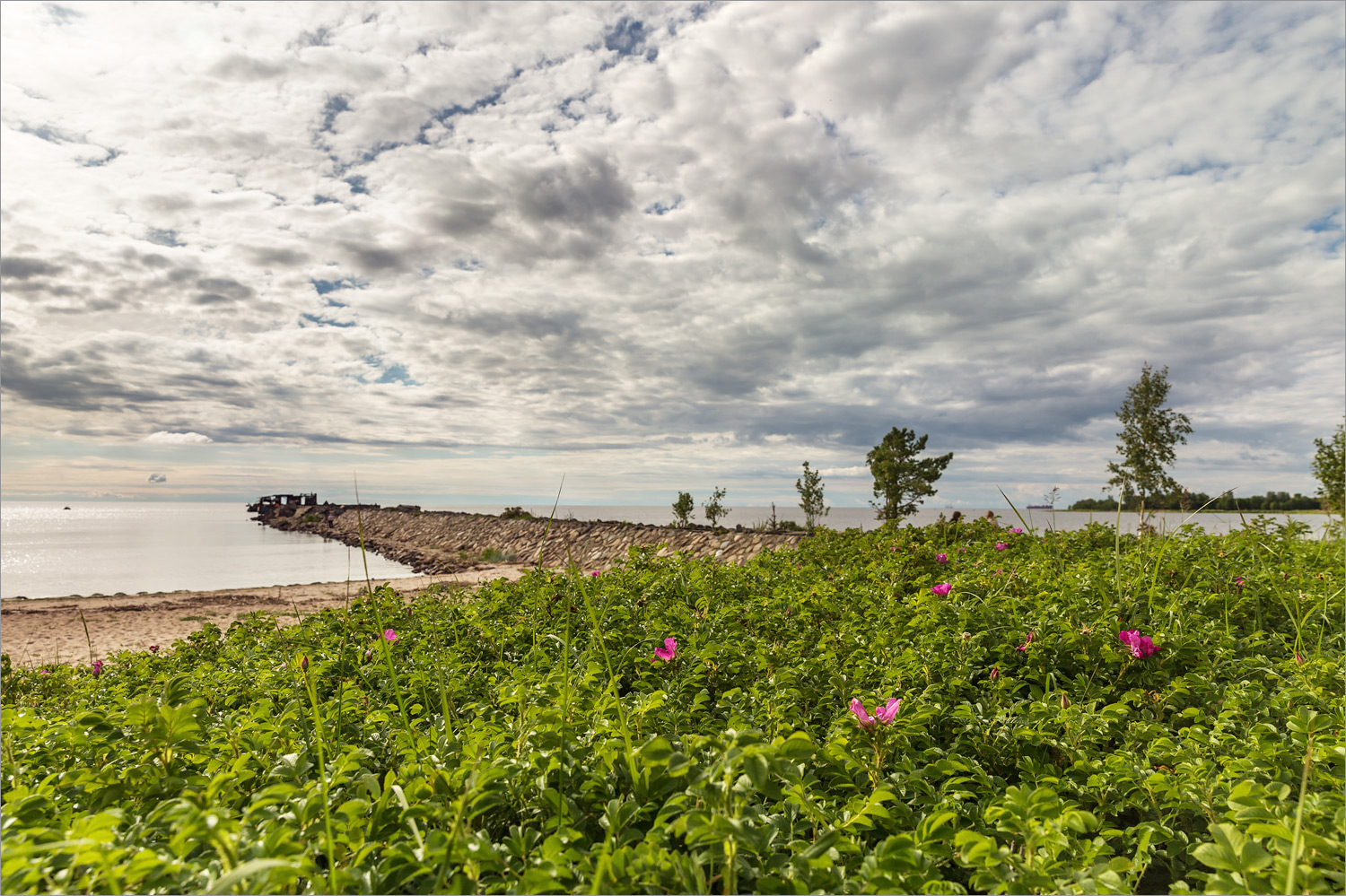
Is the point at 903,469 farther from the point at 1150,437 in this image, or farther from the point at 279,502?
the point at 279,502

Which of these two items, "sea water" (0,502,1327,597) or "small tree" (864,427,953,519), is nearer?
"sea water" (0,502,1327,597)

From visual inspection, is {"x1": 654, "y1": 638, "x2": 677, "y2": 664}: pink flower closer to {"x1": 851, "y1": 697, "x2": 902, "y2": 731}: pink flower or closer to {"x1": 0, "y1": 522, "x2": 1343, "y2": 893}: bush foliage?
{"x1": 0, "y1": 522, "x2": 1343, "y2": 893}: bush foliage

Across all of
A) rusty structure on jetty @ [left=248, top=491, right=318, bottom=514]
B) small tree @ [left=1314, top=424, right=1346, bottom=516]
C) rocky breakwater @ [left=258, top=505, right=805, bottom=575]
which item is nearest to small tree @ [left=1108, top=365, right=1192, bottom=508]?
small tree @ [left=1314, top=424, right=1346, bottom=516]

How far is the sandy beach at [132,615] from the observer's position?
1071cm

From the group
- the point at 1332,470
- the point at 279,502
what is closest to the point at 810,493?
the point at 1332,470

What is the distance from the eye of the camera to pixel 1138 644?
10.5ft

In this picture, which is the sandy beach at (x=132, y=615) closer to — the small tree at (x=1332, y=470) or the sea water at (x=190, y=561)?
the sea water at (x=190, y=561)

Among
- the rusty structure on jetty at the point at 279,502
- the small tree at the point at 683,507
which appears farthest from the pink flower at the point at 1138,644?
the rusty structure on jetty at the point at 279,502

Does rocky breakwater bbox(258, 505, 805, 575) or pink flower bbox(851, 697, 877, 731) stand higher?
pink flower bbox(851, 697, 877, 731)

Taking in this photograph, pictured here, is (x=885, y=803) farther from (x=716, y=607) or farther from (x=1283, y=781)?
(x=716, y=607)

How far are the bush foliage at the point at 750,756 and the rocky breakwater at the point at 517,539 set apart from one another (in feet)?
13.2

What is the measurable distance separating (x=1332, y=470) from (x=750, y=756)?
116 ft

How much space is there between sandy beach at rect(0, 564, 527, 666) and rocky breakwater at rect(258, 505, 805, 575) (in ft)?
9.14

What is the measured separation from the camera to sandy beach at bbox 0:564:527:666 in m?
10.7
